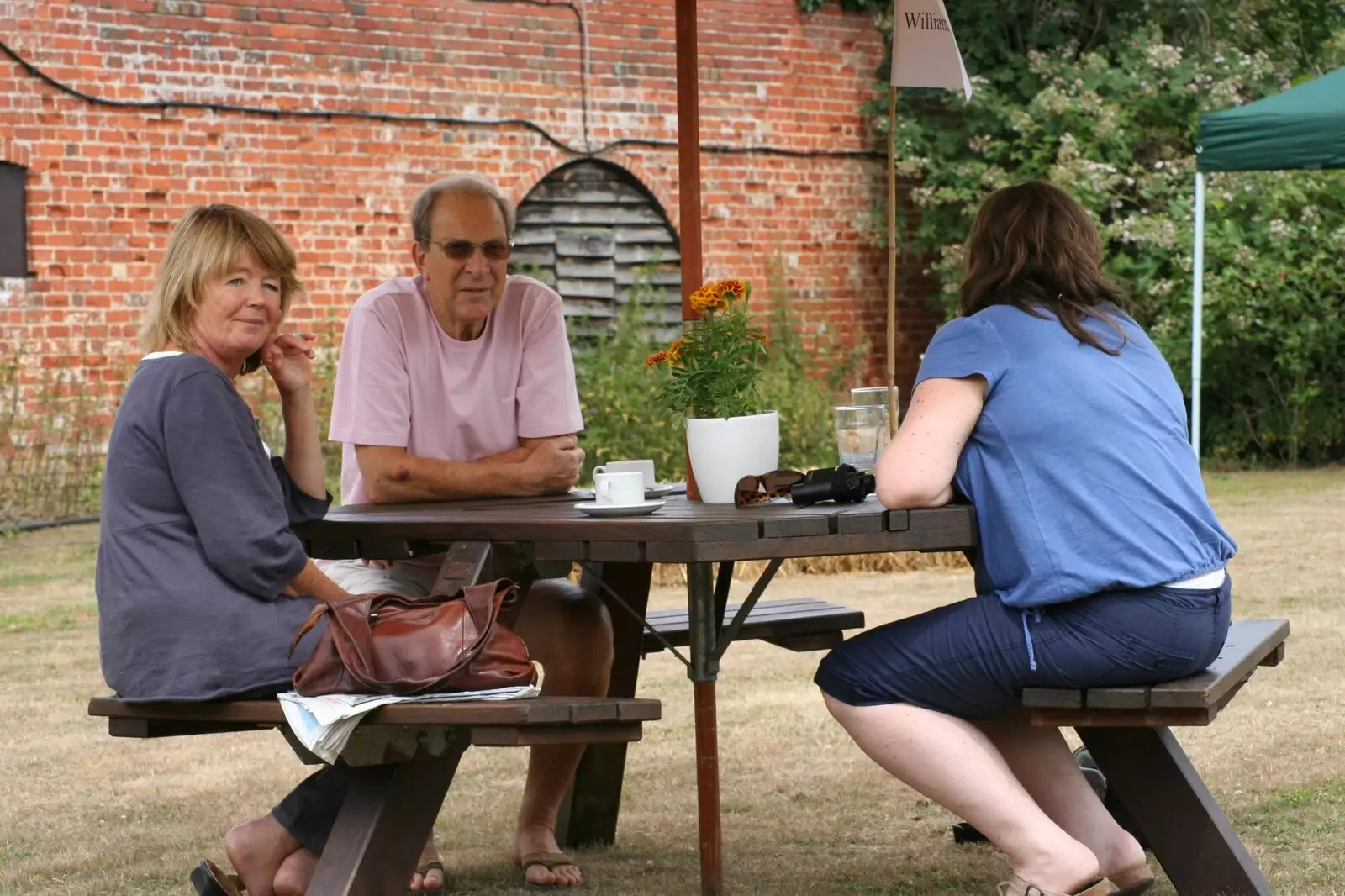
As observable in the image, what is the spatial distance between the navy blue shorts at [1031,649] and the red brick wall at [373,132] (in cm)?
783

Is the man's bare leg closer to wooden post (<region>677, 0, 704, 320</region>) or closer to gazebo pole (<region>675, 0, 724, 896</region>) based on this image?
gazebo pole (<region>675, 0, 724, 896</region>)

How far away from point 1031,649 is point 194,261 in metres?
1.56

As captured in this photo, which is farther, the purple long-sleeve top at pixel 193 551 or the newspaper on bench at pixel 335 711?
the purple long-sleeve top at pixel 193 551

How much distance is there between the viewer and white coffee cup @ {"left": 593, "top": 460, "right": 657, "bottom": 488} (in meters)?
3.50

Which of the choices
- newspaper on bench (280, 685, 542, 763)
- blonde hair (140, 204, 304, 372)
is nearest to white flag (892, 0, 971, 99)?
blonde hair (140, 204, 304, 372)

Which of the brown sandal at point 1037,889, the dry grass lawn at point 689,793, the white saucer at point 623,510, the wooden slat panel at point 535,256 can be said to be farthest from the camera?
the wooden slat panel at point 535,256

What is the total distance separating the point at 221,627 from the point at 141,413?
14.5 inches

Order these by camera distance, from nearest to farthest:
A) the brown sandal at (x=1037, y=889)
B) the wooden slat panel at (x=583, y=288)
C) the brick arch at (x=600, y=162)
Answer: the brown sandal at (x=1037, y=889) → the brick arch at (x=600, y=162) → the wooden slat panel at (x=583, y=288)

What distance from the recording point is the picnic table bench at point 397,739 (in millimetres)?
2775

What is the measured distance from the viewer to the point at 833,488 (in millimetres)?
3221

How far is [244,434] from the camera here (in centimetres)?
302

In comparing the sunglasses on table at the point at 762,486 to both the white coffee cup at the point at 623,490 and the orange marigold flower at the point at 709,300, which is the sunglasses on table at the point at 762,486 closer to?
the white coffee cup at the point at 623,490

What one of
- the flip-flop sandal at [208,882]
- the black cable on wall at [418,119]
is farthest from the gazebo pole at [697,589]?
the black cable on wall at [418,119]

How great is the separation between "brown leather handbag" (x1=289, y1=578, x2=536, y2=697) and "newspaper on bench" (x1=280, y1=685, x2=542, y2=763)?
0.01 metres
